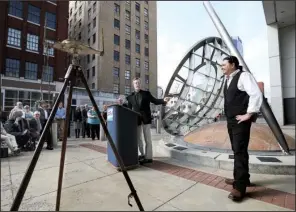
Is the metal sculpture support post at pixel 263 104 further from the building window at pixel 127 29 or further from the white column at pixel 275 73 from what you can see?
the building window at pixel 127 29

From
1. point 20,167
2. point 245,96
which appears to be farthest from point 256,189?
point 20,167

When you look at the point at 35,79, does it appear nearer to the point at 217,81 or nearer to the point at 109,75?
the point at 109,75

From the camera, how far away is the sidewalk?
6.24 feet

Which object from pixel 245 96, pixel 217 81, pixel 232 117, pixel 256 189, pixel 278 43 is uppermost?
pixel 278 43

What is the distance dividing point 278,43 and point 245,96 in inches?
506

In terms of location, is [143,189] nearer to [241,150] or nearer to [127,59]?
[241,150]

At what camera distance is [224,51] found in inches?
239

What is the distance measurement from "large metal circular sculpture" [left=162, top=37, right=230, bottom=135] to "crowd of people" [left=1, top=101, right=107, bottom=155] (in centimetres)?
200

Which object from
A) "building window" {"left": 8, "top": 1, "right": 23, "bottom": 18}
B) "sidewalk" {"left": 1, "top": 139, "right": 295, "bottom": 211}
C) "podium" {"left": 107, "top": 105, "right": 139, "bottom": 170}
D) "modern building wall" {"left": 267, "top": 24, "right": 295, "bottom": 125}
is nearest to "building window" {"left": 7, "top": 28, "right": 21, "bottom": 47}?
"building window" {"left": 8, "top": 1, "right": 23, "bottom": 18}

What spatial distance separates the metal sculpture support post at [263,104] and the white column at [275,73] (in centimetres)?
978

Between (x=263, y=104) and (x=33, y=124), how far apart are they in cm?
484

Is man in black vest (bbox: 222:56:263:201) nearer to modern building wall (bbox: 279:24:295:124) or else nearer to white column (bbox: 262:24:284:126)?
white column (bbox: 262:24:284:126)

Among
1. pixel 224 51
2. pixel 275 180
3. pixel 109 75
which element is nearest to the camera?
pixel 275 180

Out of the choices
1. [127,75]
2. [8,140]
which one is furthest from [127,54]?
[8,140]
